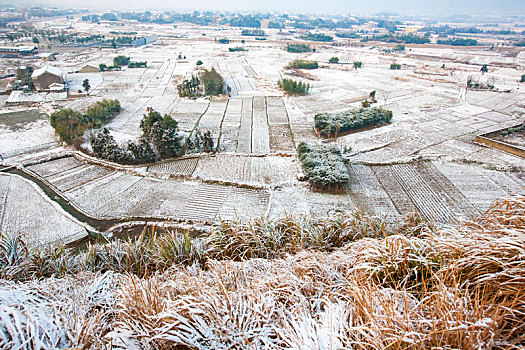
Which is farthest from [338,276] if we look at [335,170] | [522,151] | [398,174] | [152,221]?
[522,151]

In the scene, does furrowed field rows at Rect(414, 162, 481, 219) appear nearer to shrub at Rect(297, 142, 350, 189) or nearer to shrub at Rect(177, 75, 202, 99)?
shrub at Rect(297, 142, 350, 189)

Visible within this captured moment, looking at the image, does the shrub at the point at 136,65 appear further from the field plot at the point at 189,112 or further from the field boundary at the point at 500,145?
the field boundary at the point at 500,145

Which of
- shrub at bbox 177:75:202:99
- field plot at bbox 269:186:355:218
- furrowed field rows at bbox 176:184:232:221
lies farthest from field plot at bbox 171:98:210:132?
field plot at bbox 269:186:355:218

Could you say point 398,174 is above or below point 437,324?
below

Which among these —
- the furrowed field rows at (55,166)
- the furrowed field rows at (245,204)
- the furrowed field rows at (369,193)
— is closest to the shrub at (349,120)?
the furrowed field rows at (369,193)

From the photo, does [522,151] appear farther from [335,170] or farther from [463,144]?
[335,170]

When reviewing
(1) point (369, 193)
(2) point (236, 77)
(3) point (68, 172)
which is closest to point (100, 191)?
(3) point (68, 172)

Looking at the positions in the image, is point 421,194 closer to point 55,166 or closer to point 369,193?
point 369,193
